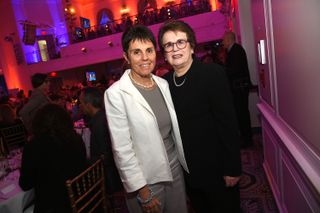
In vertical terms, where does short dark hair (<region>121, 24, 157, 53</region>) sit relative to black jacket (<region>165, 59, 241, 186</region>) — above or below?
above

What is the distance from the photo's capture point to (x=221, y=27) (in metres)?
11.9

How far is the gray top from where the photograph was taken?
5.38 ft

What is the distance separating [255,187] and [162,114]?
7.25 feet

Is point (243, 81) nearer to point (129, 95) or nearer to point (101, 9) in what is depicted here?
point (129, 95)

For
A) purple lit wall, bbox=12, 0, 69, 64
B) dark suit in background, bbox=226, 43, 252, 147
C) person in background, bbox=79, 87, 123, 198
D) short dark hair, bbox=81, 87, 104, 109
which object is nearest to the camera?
person in background, bbox=79, 87, 123, 198

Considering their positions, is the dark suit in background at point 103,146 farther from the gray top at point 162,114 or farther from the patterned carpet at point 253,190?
the gray top at point 162,114

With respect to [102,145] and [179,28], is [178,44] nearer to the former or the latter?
[179,28]

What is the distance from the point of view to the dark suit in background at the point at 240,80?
4258 millimetres

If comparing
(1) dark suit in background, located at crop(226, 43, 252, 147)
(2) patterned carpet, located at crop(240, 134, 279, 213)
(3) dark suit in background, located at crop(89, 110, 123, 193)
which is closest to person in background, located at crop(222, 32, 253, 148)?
(1) dark suit in background, located at crop(226, 43, 252, 147)

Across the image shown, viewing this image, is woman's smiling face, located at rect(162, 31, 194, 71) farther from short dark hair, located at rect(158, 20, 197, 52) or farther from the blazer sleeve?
the blazer sleeve

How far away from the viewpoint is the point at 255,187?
10.7 feet

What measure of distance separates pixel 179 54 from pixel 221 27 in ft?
36.1

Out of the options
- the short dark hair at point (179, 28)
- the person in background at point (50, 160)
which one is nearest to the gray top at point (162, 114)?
the short dark hair at point (179, 28)

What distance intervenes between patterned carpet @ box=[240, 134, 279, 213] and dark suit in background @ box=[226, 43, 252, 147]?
1.67ft
